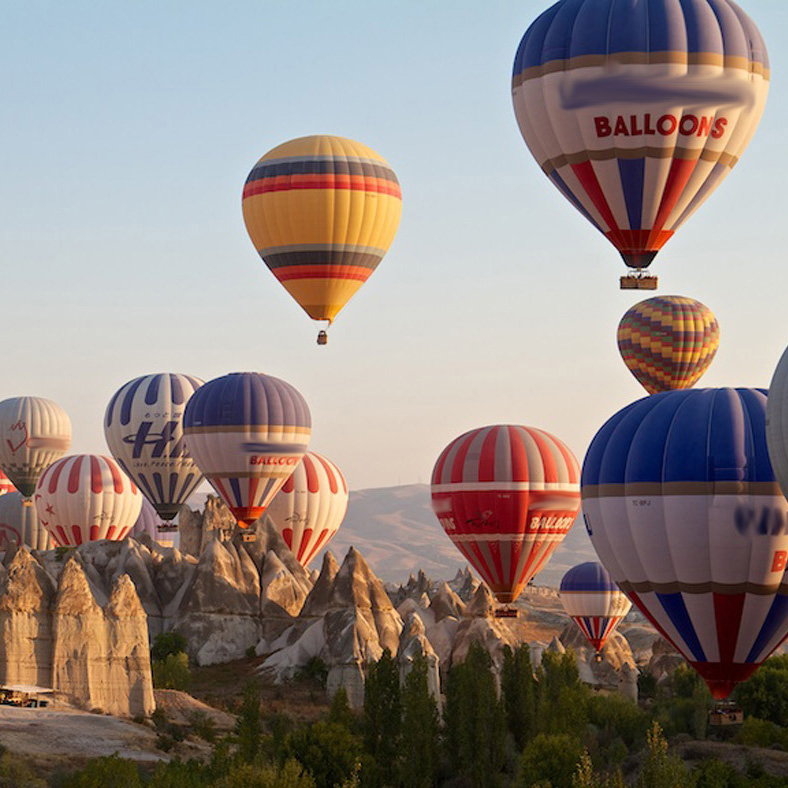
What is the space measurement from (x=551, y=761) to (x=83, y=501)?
6001cm

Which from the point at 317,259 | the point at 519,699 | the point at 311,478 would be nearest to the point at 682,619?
the point at 519,699

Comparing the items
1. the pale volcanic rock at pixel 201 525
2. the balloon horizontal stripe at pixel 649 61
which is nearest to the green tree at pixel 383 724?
the balloon horizontal stripe at pixel 649 61

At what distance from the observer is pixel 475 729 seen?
63.7 metres

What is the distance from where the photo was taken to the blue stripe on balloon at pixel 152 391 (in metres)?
105

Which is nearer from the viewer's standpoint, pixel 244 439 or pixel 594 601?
pixel 244 439

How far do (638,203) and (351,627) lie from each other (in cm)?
4001

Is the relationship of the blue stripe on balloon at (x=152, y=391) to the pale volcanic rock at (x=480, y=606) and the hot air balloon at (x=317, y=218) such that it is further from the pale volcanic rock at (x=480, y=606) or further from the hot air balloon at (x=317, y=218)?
the hot air balloon at (x=317, y=218)

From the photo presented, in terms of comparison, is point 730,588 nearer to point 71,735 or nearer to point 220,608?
point 71,735

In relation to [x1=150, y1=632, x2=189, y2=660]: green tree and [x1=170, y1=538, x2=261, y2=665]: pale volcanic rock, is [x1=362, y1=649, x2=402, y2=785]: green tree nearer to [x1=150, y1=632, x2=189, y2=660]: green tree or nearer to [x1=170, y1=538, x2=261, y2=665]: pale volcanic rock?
[x1=150, y1=632, x2=189, y2=660]: green tree

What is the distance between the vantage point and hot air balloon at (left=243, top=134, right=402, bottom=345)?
72.9m

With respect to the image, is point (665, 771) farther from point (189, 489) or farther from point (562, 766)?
point (189, 489)

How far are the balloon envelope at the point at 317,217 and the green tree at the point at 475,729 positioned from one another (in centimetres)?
1777

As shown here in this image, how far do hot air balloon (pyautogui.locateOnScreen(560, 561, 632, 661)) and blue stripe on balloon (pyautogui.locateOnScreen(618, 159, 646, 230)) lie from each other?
152 ft

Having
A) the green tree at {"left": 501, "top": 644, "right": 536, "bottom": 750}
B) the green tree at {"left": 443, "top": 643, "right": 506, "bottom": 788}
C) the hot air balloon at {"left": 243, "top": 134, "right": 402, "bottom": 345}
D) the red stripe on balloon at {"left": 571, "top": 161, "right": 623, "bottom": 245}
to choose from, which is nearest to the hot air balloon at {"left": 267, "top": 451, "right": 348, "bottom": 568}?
the hot air balloon at {"left": 243, "top": 134, "right": 402, "bottom": 345}
